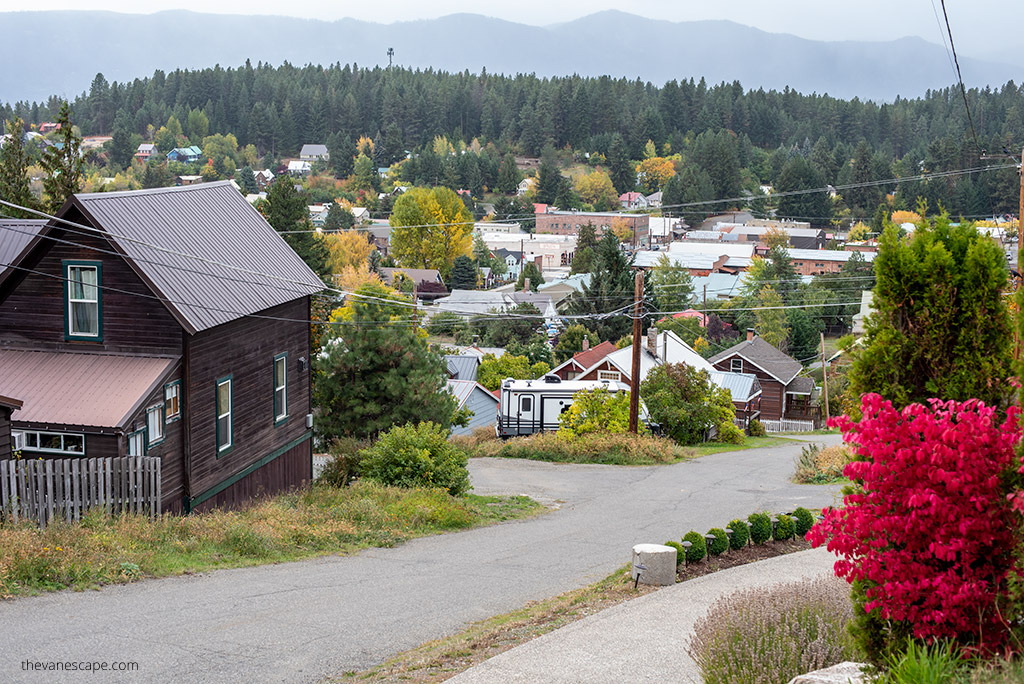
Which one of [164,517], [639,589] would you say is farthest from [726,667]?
[164,517]

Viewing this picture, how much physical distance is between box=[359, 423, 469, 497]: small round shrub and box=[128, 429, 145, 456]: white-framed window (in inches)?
241

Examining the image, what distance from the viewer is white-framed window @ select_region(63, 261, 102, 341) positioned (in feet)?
63.3

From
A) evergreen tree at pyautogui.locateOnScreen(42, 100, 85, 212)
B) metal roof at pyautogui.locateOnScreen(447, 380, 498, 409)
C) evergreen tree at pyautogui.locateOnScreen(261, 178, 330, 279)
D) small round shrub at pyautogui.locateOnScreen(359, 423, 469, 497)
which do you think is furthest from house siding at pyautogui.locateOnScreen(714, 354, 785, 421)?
small round shrub at pyautogui.locateOnScreen(359, 423, 469, 497)

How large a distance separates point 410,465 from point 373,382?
28.7ft

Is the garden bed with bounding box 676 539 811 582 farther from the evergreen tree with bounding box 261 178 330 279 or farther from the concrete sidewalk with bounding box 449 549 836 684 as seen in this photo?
the evergreen tree with bounding box 261 178 330 279

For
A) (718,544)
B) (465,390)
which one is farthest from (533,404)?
(718,544)

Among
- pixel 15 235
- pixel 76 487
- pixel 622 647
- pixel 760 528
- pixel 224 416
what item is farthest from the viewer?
pixel 15 235

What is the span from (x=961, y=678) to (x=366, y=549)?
1203 centimetres

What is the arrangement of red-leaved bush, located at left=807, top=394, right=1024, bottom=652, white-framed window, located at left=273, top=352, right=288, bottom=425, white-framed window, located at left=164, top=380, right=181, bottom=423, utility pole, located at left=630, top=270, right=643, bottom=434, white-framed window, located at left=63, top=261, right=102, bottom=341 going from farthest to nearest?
utility pole, located at left=630, top=270, right=643, bottom=434 → white-framed window, located at left=273, top=352, right=288, bottom=425 → white-framed window, located at left=63, top=261, right=102, bottom=341 → white-framed window, located at left=164, top=380, right=181, bottom=423 → red-leaved bush, located at left=807, top=394, right=1024, bottom=652

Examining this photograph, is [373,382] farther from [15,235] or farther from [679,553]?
[679,553]

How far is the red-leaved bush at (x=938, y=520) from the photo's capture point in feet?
22.9

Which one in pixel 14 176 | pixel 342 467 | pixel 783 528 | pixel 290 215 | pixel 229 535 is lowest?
pixel 342 467

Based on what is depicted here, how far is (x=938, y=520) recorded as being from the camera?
23.1ft

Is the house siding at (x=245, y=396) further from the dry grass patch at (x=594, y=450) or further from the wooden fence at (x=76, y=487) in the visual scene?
the dry grass patch at (x=594, y=450)
